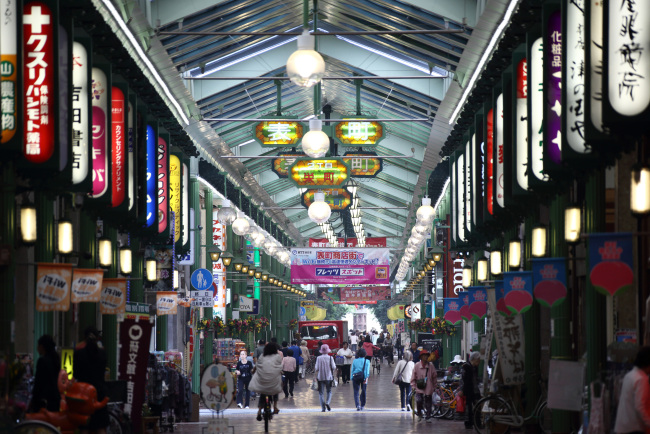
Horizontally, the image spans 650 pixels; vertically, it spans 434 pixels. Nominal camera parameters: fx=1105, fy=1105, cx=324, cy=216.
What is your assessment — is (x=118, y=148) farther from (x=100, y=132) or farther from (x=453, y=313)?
(x=453, y=313)

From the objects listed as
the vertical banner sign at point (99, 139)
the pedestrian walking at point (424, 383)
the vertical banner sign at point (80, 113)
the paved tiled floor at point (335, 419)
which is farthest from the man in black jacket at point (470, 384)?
the vertical banner sign at point (80, 113)

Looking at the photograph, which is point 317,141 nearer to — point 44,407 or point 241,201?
point 44,407

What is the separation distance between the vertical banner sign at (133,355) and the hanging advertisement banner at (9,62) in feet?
19.4

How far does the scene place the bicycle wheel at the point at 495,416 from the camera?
56.4 feet

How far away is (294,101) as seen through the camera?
107 ft

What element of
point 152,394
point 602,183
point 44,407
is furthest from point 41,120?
point 152,394

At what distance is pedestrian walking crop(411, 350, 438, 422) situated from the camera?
74.9 ft

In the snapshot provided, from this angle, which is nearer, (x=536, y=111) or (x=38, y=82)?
(x=38, y=82)

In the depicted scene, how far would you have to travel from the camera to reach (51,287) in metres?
12.9

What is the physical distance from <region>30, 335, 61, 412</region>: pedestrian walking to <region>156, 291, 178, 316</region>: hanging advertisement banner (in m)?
10.0

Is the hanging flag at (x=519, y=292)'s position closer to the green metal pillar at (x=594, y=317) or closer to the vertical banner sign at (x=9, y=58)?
the green metal pillar at (x=594, y=317)

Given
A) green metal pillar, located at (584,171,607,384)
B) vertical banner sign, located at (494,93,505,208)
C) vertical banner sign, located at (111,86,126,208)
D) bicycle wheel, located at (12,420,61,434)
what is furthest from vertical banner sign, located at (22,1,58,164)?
vertical banner sign, located at (494,93,505,208)

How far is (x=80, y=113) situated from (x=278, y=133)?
10.9 metres

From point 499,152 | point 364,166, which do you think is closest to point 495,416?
point 499,152
